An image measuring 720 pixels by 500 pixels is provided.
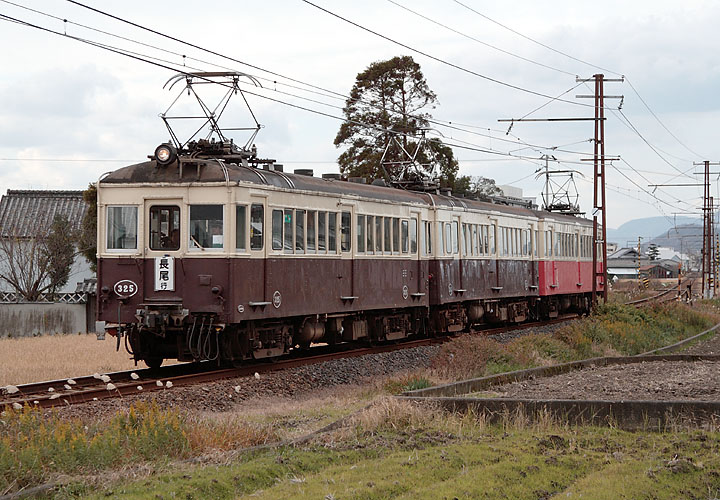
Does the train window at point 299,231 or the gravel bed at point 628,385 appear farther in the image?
the train window at point 299,231

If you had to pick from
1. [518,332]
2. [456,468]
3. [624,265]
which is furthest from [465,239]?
[624,265]

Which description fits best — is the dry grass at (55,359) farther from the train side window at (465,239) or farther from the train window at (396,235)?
the train side window at (465,239)

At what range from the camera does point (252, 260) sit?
16531 millimetres

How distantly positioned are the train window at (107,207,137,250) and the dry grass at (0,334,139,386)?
2545mm

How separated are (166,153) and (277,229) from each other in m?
2.29

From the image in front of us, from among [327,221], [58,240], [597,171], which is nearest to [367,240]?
[327,221]

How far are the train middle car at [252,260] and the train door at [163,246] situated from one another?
0.6 inches

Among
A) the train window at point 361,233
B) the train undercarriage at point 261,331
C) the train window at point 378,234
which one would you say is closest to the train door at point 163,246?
the train undercarriage at point 261,331

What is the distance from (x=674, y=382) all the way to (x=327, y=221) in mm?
7697

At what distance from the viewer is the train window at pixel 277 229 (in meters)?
17.2

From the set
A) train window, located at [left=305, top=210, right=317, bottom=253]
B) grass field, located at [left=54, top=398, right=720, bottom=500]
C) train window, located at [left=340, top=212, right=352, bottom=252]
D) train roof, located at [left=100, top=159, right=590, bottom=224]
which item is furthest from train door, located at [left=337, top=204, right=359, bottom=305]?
grass field, located at [left=54, top=398, right=720, bottom=500]

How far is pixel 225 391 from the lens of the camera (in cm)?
1473

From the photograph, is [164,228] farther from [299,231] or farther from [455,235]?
[455,235]

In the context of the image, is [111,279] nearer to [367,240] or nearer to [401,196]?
[367,240]
